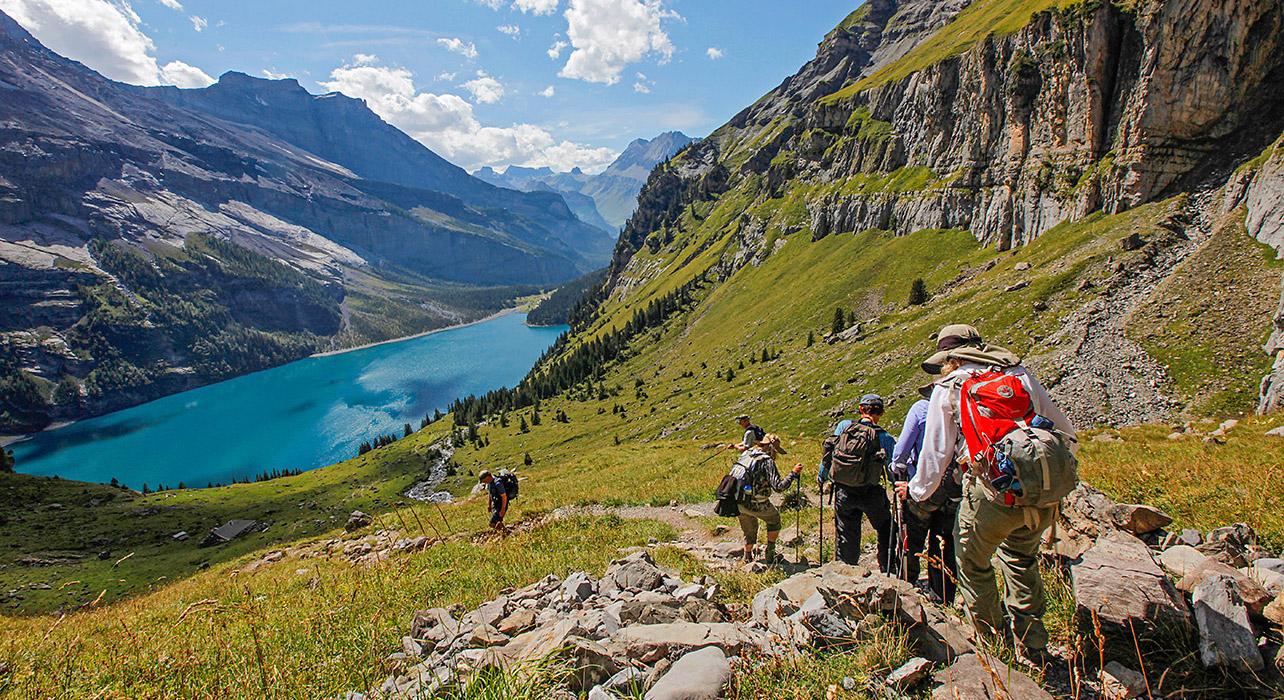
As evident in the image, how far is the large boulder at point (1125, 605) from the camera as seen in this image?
13.8 ft

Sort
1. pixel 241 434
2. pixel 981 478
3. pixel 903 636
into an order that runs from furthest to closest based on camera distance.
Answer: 1. pixel 241 434
2. pixel 981 478
3. pixel 903 636

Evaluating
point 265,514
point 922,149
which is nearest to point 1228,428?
point 265,514

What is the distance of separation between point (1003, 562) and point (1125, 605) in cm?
89

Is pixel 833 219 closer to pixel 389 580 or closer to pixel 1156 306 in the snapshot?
pixel 1156 306

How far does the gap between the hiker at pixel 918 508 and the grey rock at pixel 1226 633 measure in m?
2.76

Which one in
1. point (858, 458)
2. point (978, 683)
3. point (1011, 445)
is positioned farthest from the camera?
point (858, 458)

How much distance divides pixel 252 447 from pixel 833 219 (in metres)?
165

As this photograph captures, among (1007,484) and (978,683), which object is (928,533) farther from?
(978,683)

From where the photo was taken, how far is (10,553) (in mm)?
34219

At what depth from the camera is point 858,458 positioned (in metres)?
7.75

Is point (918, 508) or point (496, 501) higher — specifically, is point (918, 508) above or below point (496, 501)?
above

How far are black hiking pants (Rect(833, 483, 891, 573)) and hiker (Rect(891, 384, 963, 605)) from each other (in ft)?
1.09

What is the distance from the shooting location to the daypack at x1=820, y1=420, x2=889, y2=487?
7.72m

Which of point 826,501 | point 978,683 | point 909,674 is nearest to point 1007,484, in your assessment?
point 978,683
